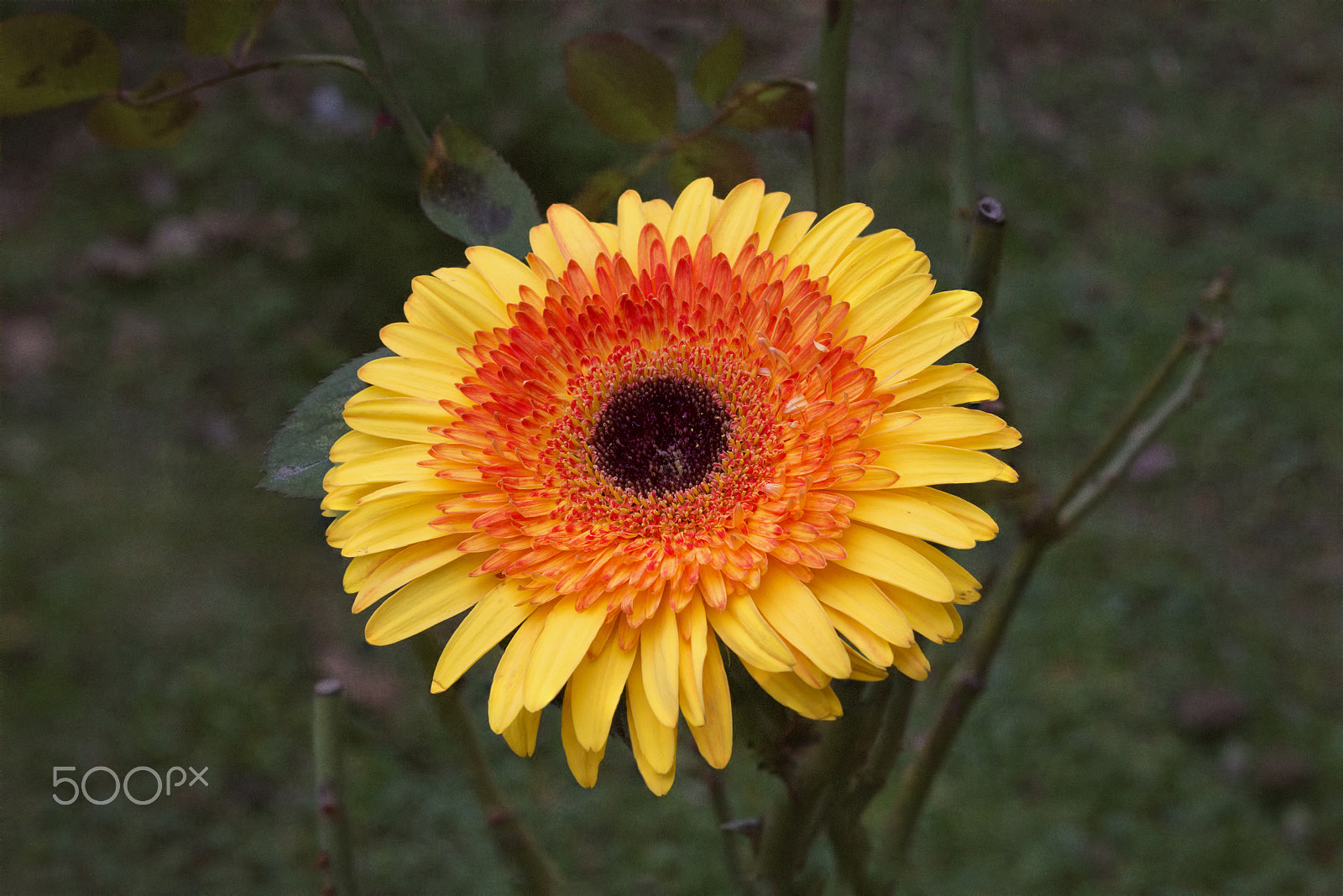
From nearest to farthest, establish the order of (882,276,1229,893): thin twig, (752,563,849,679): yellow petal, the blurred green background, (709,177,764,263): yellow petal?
(752,563,849,679): yellow petal → (709,177,764,263): yellow petal → (882,276,1229,893): thin twig → the blurred green background

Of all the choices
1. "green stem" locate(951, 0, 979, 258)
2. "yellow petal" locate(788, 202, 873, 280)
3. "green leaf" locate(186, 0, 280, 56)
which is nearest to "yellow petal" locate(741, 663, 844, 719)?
"yellow petal" locate(788, 202, 873, 280)

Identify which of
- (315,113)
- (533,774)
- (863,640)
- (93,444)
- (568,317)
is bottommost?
(863,640)

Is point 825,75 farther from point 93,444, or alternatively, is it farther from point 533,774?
point 93,444

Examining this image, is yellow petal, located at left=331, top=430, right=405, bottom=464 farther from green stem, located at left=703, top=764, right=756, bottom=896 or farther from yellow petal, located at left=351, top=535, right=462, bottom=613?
green stem, located at left=703, top=764, right=756, bottom=896

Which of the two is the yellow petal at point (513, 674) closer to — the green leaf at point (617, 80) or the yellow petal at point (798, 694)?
the yellow petal at point (798, 694)

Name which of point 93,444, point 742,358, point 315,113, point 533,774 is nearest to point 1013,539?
point 742,358
